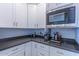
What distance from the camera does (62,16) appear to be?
4.43 ft

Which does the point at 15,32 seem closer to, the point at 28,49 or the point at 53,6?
the point at 28,49

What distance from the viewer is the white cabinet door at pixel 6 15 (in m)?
1.30

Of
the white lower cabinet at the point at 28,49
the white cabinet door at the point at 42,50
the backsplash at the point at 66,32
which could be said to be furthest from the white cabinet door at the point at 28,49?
the backsplash at the point at 66,32

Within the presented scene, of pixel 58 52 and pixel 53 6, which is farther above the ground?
pixel 53 6

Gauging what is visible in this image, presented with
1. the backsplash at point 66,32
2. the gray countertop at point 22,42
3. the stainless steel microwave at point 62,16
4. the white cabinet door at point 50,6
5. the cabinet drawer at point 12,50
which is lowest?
the cabinet drawer at point 12,50

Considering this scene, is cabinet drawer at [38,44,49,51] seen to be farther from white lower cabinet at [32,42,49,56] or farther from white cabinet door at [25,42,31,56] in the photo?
white cabinet door at [25,42,31,56]

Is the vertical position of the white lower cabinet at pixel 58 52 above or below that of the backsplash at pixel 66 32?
below

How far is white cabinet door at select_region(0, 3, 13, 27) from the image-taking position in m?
1.30

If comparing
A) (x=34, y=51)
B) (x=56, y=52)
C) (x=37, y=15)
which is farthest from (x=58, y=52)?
(x=37, y=15)

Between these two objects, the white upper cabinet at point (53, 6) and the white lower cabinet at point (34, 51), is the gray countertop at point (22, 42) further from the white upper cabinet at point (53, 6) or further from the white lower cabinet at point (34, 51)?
the white upper cabinet at point (53, 6)

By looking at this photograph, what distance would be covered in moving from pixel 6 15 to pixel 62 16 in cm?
72

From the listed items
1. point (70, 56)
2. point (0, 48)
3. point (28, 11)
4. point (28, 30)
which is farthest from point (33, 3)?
point (70, 56)

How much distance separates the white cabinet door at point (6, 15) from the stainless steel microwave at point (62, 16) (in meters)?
0.50

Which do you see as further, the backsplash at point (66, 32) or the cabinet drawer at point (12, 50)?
the backsplash at point (66, 32)
